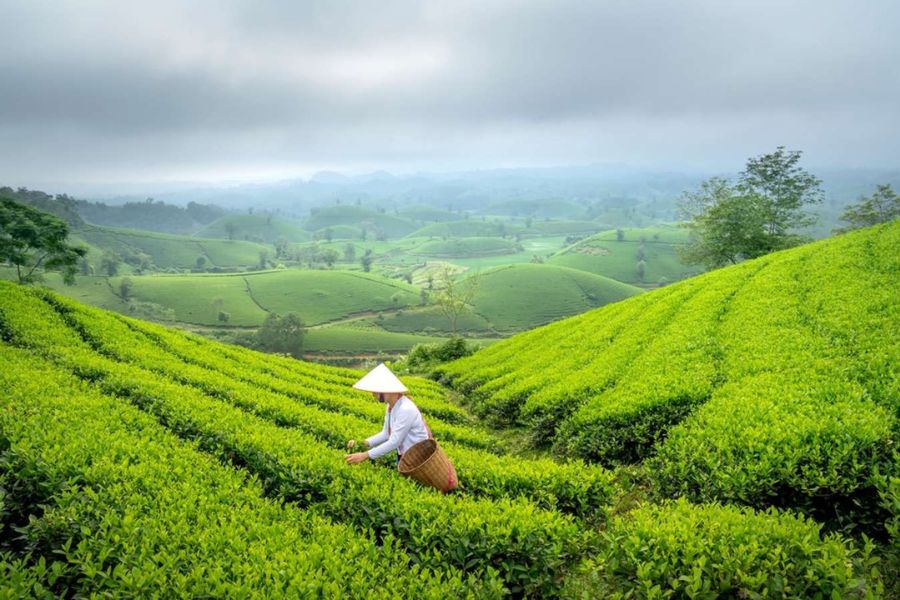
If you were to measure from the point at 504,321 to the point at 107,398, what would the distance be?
5164 inches

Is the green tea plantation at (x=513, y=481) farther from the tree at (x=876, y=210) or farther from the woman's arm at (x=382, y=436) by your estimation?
the tree at (x=876, y=210)

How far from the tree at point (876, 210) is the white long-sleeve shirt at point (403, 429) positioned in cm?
8922

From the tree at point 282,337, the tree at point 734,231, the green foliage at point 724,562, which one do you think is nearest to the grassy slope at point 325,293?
the tree at point 282,337

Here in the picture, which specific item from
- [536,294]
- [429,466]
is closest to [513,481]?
[429,466]

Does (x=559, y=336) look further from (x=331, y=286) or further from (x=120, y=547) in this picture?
(x=331, y=286)

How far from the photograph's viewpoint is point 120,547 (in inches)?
264

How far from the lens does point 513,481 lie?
369 inches

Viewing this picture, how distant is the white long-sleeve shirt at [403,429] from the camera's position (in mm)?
8656

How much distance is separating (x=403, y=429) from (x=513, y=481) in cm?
253

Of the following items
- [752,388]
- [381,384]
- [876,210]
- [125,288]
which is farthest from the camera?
[125,288]

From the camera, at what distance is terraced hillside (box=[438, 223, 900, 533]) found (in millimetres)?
8094

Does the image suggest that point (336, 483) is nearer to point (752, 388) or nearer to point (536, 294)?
point (752, 388)

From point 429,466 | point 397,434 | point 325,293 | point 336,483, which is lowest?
point 325,293

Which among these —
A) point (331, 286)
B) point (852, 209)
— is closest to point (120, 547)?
point (852, 209)
